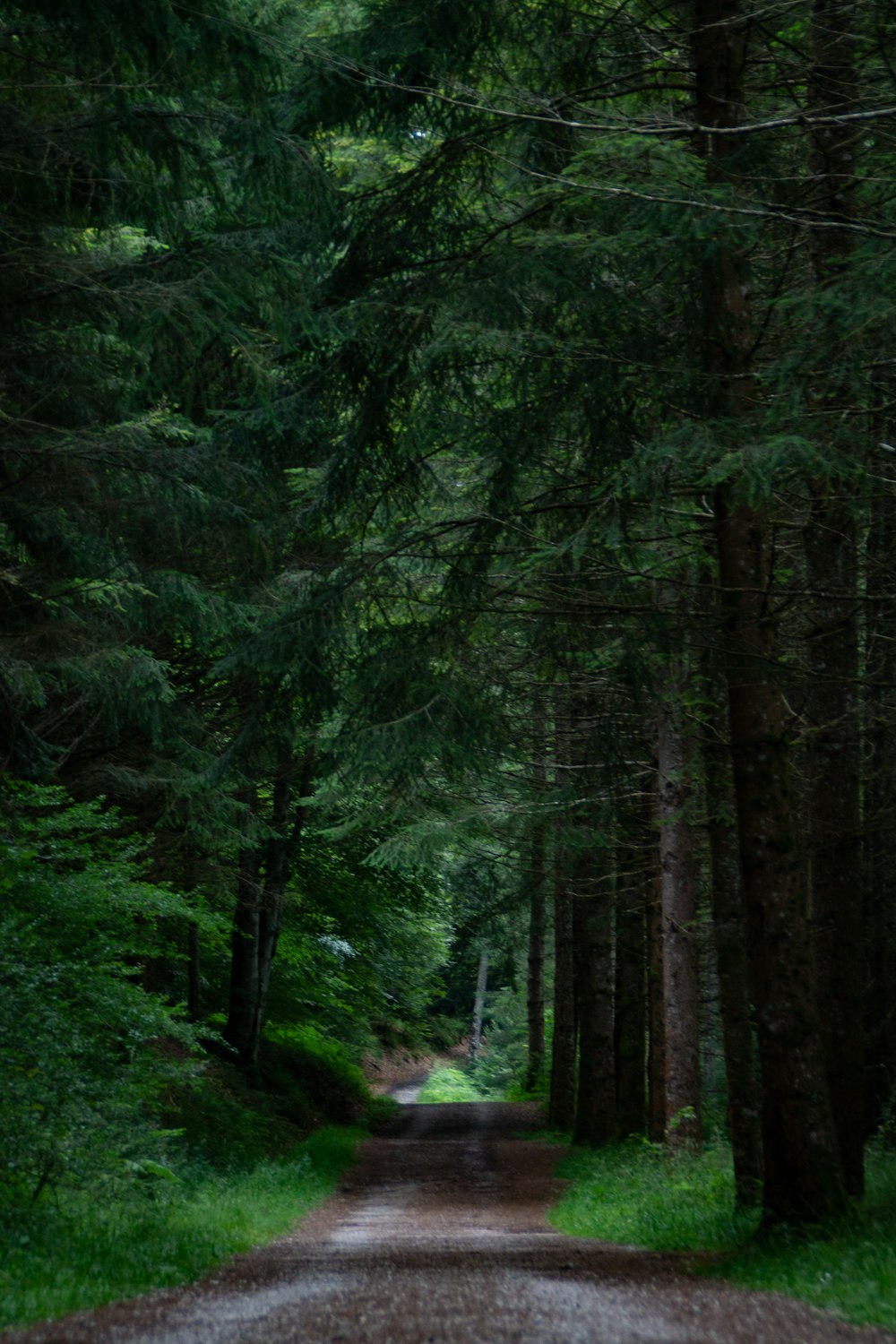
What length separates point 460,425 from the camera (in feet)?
32.1

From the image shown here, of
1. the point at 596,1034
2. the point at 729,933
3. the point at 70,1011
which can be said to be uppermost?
the point at 729,933

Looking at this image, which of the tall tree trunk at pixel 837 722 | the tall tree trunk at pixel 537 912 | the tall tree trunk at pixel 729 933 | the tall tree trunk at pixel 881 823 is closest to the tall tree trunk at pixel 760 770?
the tall tree trunk at pixel 837 722

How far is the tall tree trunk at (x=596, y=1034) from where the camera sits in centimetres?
1988

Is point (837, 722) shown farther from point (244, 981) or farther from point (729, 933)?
point (244, 981)

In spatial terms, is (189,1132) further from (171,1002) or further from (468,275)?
(468,275)

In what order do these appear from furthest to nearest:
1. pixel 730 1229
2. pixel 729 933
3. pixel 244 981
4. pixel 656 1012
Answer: pixel 244 981, pixel 656 1012, pixel 729 933, pixel 730 1229

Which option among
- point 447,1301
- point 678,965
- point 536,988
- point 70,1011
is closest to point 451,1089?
point 536,988

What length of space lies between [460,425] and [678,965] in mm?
7513

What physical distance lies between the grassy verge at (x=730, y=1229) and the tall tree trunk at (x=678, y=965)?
19.6 inches

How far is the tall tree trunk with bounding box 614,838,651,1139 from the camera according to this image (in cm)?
1898

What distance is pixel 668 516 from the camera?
988 centimetres

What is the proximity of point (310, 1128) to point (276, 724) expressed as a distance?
1482cm

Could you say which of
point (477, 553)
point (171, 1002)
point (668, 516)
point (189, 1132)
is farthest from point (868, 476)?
point (171, 1002)

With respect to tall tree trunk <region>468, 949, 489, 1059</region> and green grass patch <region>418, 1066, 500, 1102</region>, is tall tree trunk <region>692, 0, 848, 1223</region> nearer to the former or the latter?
green grass patch <region>418, 1066, 500, 1102</region>
